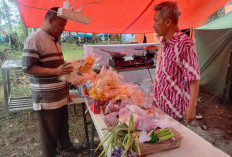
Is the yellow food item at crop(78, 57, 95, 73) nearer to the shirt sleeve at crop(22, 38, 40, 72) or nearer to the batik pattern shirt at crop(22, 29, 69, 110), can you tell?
the batik pattern shirt at crop(22, 29, 69, 110)

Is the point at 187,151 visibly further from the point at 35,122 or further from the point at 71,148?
the point at 35,122

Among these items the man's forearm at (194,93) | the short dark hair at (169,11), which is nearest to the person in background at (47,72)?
the short dark hair at (169,11)

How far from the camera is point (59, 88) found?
210 cm

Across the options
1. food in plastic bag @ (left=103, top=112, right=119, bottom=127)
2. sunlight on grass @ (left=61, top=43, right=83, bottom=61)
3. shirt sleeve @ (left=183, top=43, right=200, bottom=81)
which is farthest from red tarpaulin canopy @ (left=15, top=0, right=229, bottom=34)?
sunlight on grass @ (left=61, top=43, right=83, bottom=61)

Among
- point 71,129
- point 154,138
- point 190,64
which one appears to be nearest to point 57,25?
point 190,64

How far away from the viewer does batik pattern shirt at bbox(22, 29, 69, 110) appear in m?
1.86

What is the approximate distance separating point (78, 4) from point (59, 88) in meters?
1.36

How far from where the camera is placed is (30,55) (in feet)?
6.06

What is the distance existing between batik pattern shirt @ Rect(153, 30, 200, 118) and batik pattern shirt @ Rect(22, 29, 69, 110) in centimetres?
122

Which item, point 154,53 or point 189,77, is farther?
point 154,53

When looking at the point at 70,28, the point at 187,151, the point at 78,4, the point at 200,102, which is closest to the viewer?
the point at 187,151

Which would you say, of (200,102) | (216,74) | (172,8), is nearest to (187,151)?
(172,8)

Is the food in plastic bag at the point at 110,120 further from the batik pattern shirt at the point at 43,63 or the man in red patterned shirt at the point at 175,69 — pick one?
the batik pattern shirt at the point at 43,63

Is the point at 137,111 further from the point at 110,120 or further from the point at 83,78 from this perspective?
the point at 83,78
